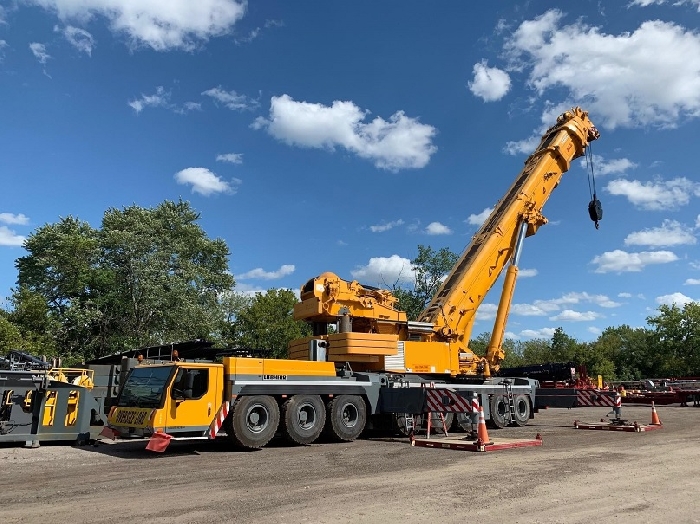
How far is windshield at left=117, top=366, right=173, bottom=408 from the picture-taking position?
1102 centimetres

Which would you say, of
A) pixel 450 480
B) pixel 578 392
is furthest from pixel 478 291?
pixel 450 480

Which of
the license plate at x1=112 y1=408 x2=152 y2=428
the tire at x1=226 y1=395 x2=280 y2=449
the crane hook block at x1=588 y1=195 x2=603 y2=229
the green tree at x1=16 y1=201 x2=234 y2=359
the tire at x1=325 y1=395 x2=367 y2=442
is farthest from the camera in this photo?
the green tree at x1=16 y1=201 x2=234 y2=359

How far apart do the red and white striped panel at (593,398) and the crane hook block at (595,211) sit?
5948mm

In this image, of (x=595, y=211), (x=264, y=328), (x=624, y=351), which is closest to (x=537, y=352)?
(x=624, y=351)

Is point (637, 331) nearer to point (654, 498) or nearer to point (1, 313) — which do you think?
point (1, 313)

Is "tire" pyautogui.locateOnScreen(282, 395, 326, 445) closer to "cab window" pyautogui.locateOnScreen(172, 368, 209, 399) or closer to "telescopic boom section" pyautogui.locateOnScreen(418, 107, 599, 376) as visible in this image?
"cab window" pyautogui.locateOnScreen(172, 368, 209, 399)

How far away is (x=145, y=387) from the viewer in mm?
11406

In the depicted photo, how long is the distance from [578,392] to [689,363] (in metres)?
50.9

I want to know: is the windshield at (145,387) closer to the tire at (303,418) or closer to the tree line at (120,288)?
the tire at (303,418)

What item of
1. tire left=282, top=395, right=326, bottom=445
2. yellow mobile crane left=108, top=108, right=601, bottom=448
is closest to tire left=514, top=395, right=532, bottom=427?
yellow mobile crane left=108, top=108, right=601, bottom=448

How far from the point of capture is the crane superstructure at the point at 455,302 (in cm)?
1430

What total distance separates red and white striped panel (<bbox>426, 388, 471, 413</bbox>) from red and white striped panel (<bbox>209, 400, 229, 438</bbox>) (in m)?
4.82

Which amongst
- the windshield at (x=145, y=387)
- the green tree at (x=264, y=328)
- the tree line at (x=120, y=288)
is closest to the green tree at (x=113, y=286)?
the tree line at (x=120, y=288)

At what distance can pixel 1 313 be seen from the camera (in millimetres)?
32656
